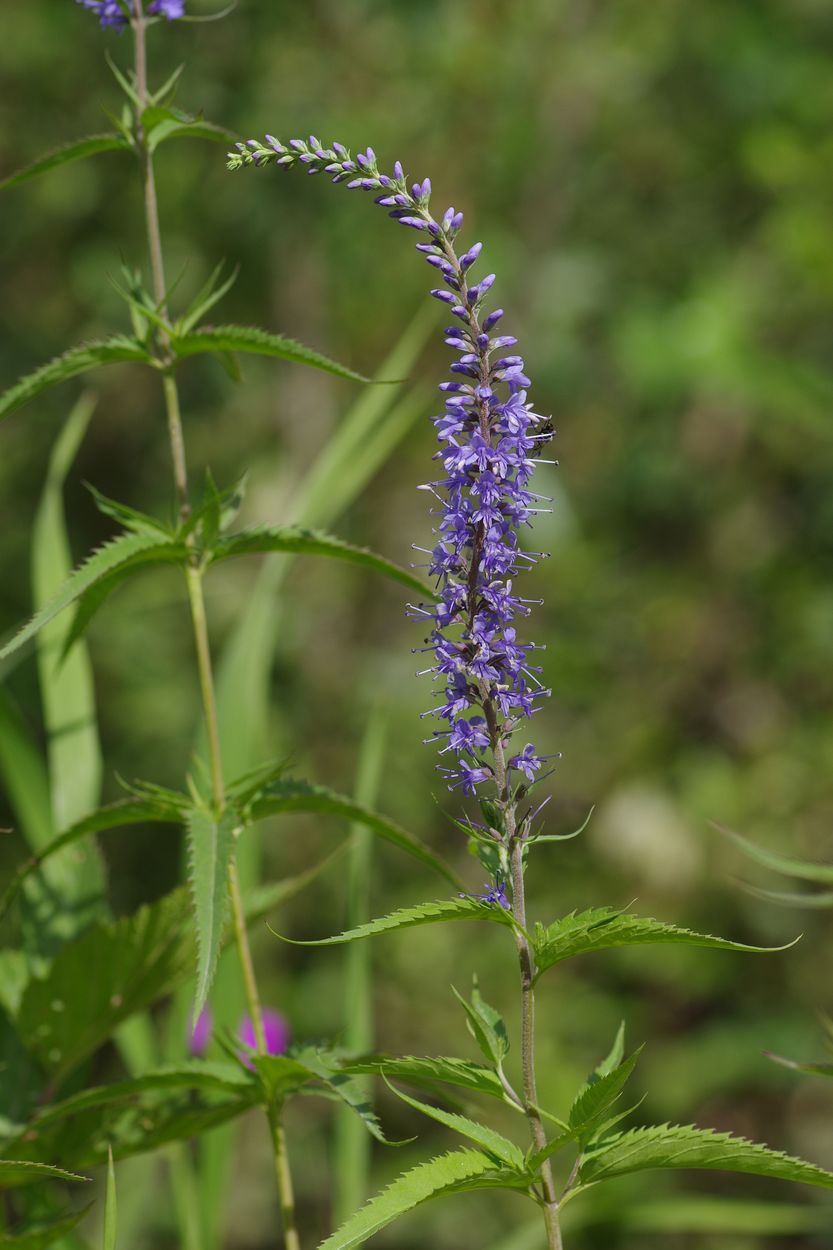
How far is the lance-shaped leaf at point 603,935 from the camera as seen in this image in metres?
0.95

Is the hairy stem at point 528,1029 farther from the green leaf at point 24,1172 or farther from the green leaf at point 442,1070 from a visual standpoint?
the green leaf at point 24,1172

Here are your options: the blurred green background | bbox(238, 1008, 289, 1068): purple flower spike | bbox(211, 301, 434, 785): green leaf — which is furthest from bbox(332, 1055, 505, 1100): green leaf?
the blurred green background

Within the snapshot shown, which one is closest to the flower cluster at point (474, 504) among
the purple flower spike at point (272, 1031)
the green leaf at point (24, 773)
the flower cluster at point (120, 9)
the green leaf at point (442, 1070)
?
the green leaf at point (442, 1070)

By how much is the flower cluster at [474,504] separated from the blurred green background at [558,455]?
313 centimetres

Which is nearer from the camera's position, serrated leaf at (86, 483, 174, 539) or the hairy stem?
the hairy stem

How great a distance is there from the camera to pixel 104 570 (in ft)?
3.86

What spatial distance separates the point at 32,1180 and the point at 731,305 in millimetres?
4183

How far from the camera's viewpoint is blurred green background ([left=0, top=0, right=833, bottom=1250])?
14.1 feet

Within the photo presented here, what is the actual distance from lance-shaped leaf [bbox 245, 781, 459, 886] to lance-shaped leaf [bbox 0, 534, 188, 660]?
0.25 metres

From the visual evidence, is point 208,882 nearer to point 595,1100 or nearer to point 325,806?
point 325,806

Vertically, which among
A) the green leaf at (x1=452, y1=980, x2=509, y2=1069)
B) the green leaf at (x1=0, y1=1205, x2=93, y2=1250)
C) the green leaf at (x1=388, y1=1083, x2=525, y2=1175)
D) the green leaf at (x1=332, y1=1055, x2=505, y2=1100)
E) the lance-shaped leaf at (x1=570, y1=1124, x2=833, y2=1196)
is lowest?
the lance-shaped leaf at (x1=570, y1=1124, x2=833, y2=1196)

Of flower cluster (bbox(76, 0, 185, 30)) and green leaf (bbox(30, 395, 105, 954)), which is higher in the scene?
flower cluster (bbox(76, 0, 185, 30))

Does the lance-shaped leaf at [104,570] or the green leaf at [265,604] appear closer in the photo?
the lance-shaped leaf at [104,570]

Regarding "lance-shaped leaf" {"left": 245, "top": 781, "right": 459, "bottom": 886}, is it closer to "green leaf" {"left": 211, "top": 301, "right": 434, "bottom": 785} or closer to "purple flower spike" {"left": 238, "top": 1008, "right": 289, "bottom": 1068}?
"green leaf" {"left": 211, "top": 301, "right": 434, "bottom": 785}
